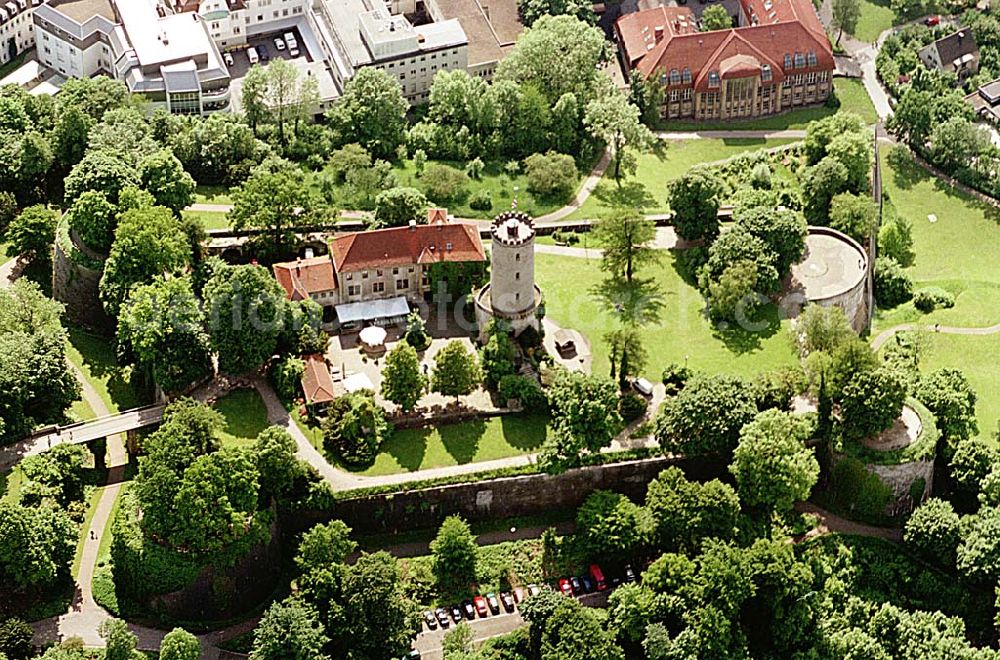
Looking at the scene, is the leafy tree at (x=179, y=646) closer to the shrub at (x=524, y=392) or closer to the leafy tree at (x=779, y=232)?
the shrub at (x=524, y=392)

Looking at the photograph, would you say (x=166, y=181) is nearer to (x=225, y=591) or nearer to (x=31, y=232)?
(x=31, y=232)

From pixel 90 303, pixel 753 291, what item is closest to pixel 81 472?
pixel 90 303

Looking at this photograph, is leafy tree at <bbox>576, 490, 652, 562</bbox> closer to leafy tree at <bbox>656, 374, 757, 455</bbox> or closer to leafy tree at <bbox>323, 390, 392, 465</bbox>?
leafy tree at <bbox>656, 374, 757, 455</bbox>

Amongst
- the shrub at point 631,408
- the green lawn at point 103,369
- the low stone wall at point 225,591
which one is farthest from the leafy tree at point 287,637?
the shrub at point 631,408

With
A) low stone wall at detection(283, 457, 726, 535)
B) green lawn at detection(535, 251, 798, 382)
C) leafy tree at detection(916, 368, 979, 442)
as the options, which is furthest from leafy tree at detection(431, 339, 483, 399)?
leafy tree at detection(916, 368, 979, 442)

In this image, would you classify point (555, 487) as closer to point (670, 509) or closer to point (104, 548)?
point (670, 509)
